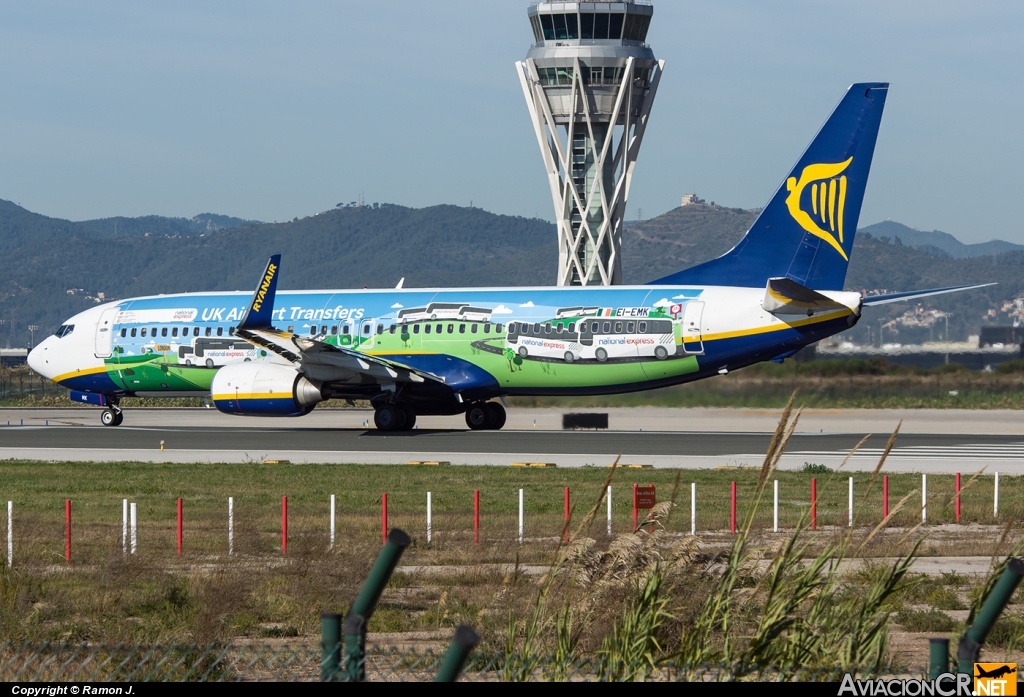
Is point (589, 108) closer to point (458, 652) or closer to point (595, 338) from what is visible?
point (595, 338)

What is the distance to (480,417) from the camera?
141ft

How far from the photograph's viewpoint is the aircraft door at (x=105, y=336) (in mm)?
44969

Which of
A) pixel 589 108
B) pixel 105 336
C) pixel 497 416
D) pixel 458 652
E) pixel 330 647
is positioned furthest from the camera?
pixel 589 108

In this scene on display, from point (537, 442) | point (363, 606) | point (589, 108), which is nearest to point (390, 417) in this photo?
point (537, 442)

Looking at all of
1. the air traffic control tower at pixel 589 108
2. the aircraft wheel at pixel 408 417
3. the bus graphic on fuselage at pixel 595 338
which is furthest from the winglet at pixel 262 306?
the air traffic control tower at pixel 589 108

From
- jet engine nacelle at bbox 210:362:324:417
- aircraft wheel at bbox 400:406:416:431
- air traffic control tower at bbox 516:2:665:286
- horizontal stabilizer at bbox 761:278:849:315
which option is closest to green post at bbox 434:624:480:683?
horizontal stabilizer at bbox 761:278:849:315

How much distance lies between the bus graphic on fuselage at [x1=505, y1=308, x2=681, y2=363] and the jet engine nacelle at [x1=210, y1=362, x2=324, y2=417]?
6359 millimetres

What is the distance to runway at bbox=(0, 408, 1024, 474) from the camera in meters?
32.7

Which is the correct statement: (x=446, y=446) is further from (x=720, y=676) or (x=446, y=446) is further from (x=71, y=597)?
(x=720, y=676)

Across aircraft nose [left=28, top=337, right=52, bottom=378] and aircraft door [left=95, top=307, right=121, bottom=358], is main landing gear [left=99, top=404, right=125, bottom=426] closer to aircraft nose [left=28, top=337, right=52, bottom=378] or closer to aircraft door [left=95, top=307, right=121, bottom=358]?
aircraft nose [left=28, top=337, right=52, bottom=378]

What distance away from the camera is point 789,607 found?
28.7ft

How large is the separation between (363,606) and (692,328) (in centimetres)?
3092

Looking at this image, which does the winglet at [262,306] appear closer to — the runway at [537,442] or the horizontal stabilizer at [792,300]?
the runway at [537,442]

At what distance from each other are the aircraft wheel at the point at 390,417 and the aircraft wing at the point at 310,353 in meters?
1.75
